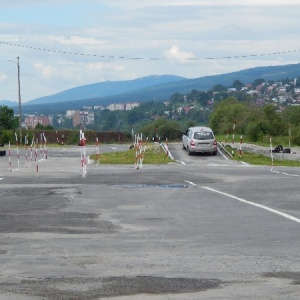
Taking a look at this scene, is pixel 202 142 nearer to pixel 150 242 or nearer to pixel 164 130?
pixel 150 242

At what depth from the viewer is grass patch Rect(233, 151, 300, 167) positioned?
1752 inches

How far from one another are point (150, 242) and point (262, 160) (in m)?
34.8

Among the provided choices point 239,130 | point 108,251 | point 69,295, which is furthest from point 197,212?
point 239,130

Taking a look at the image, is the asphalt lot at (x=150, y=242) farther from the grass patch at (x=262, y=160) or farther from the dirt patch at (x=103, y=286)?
the grass patch at (x=262, y=160)

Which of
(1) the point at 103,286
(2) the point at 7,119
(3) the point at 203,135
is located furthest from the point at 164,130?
(1) the point at 103,286

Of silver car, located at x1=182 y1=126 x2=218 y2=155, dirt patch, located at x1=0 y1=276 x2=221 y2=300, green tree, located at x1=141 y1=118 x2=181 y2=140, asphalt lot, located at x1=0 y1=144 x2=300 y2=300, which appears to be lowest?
green tree, located at x1=141 y1=118 x2=181 y2=140

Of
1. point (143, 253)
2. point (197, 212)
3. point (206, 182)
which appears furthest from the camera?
point (206, 182)

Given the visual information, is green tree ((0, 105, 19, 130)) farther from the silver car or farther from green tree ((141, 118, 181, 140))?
the silver car

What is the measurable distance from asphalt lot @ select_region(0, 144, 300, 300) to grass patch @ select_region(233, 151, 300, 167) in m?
19.5

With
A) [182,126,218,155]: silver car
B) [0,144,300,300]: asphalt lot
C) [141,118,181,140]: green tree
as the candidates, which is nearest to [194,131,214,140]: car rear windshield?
[182,126,218,155]: silver car

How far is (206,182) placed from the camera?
1103 inches

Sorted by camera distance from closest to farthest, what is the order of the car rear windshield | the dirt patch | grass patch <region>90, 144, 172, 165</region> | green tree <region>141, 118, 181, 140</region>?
the dirt patch → grass patch <region>90, 144, 172, 165</region> → the car rear windshield → green tree <region>141, 118, 181, 140</region>

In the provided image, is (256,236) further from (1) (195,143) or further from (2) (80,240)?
(1) (195,143)

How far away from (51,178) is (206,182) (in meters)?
5.37
